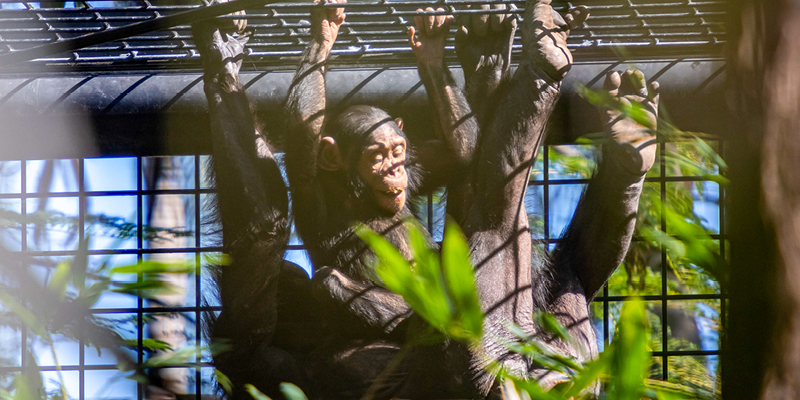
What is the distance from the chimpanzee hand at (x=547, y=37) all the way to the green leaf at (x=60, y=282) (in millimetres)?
927

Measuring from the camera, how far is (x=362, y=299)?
134 cm

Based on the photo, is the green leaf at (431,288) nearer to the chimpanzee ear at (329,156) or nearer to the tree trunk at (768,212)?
the tree trunk at (768,212)

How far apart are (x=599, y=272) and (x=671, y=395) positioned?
84cm

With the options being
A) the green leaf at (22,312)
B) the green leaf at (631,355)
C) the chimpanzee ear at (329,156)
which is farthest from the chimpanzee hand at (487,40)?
the green leaf at (22,312)

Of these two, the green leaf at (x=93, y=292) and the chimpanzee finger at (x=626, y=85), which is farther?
the chimpanzee finger at (x=626, y=85)

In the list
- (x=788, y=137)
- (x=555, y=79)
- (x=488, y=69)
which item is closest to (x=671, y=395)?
(x=788, y=137)

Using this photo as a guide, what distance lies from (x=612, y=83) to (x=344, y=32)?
0.63 metres

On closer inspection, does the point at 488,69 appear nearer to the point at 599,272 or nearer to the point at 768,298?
the point at 599,272

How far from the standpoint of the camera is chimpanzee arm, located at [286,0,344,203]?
1256 millimetres

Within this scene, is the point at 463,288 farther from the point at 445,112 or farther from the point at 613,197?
the point at 613,197

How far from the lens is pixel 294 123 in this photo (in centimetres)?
126

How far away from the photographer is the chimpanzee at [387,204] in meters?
1.25

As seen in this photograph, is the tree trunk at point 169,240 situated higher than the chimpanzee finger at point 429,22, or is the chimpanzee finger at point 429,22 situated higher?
the chimpanzee finger at point 429,22

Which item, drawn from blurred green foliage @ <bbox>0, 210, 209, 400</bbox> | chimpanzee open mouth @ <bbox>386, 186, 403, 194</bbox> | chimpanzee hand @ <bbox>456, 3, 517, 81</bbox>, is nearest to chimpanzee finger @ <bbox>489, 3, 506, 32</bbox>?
chimpanzee hand @ <bbox>456, 3, 517, 81</bbox>
